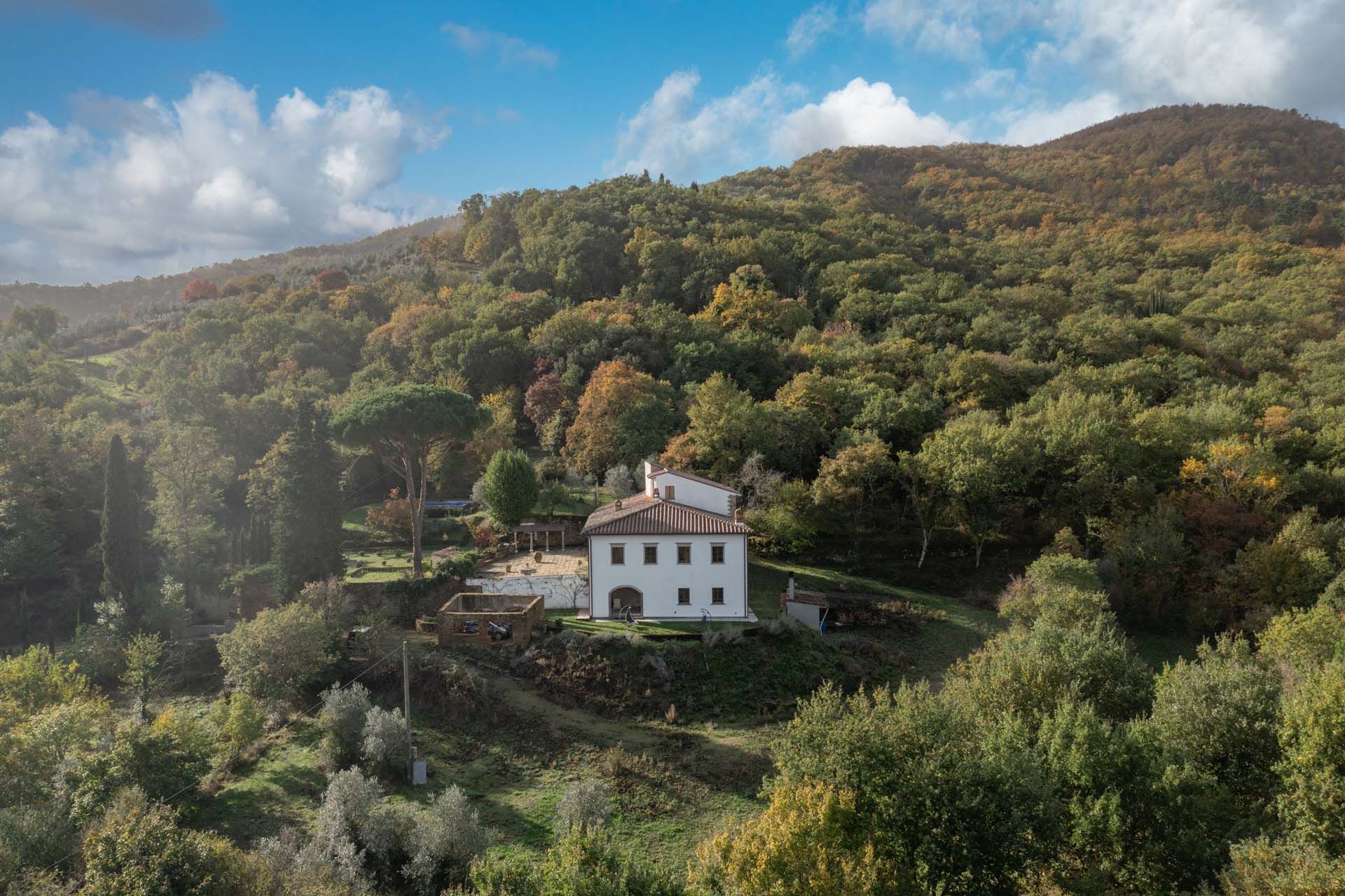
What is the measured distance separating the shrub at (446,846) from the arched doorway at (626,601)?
1222 centimetres

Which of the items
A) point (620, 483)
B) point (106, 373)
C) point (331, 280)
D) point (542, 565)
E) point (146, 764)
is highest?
point (331, 280)

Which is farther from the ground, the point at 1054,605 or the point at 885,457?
the point at 885,457

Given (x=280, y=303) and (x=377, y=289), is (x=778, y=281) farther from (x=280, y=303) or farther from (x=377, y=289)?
(x=280, y=303)

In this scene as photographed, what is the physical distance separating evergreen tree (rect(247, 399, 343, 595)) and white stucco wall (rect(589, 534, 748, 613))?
11.6m

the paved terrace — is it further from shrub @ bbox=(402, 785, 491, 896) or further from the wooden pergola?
shrub @ bbox=(402, 785, 491, 896)

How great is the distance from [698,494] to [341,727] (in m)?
15.9

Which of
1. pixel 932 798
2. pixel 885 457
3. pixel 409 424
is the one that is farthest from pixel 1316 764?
pixel 409 424

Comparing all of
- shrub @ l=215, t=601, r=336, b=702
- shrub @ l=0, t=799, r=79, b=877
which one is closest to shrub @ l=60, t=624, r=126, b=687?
shrub @ l=215, t=601, r=336, b=702

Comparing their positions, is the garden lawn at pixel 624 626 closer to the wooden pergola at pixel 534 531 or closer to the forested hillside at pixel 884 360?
the wooden pergola at pixel 534 531

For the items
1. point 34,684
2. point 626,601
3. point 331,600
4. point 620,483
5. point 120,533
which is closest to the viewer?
point 34,684

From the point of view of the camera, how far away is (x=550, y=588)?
30.9m

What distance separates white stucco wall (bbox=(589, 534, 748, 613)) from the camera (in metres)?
29.2

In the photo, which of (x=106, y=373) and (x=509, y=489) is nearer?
(x=509, y=489)

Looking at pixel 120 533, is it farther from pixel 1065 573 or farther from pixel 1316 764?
pixel 1316 764
